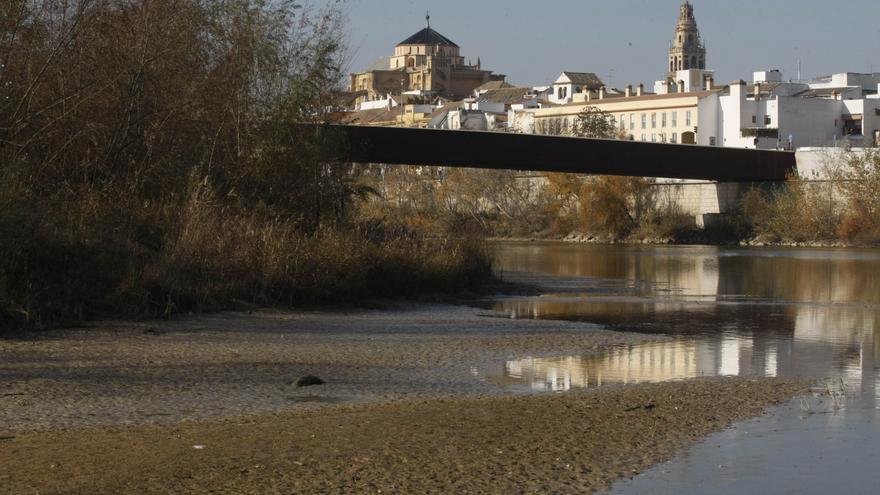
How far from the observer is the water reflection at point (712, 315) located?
17.4 m

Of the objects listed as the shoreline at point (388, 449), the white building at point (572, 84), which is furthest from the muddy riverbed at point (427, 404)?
the white building at point (572, 84)

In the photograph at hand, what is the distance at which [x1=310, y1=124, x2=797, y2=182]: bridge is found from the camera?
58.9 m

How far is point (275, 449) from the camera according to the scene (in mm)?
10945

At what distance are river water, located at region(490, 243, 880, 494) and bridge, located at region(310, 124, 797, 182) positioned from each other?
11907mm

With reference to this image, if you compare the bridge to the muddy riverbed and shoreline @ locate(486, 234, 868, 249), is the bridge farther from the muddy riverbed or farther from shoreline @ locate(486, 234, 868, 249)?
the muddy riverbed

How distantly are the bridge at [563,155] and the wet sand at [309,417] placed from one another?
30831mm

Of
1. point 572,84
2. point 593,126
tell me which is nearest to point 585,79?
point 572,84

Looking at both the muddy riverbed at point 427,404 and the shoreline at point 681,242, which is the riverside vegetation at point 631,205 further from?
the muddy riverbed at point 427,404

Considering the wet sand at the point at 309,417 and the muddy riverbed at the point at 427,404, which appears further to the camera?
the muddy riverbed at the point at 427,404

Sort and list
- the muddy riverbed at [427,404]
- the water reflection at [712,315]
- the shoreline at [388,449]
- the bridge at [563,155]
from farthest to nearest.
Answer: the bridge at [563,155] < the water reflection at [712,315] < the muddy riverbed at [427,404] < the shoreline at [388,449]

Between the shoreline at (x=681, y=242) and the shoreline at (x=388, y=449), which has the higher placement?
the shoreline at (x=681, y=242)

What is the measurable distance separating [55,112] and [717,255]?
42.3 meters

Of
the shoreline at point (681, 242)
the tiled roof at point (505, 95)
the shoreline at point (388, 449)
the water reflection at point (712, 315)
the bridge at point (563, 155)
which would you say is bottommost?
the shoreline at point (388, 449)

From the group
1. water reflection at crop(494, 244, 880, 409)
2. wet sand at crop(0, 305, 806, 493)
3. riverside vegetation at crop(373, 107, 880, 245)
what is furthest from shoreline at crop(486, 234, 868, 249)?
wet sand at crop(0, 305, 806, 493)
